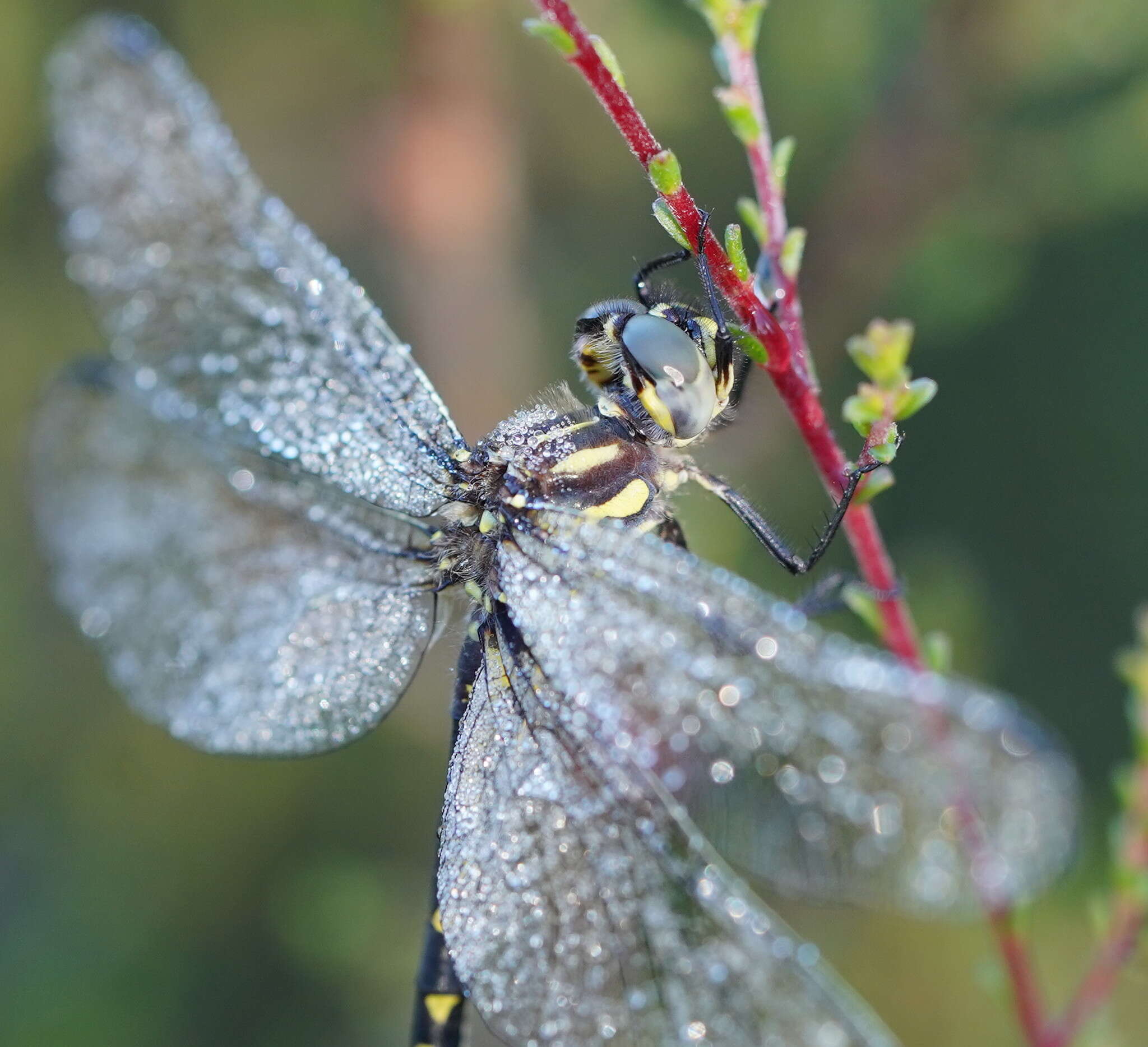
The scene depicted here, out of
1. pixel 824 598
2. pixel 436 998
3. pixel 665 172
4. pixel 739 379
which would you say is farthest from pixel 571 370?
pixel 665 172

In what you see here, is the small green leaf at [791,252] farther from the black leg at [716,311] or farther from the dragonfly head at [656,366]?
the dragonfly head at [656,366]

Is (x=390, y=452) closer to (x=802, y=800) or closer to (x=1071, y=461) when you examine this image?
(x=802, y=800)

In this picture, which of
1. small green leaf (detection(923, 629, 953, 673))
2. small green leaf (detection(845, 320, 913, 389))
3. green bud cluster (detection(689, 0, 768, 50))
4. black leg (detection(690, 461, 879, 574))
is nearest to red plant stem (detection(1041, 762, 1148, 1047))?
small green leaf (detection(923, 629, 953, 673))

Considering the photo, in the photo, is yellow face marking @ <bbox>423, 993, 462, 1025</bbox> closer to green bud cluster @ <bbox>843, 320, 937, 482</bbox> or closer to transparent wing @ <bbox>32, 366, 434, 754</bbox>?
transparent wing @ <bbox>32, 366, 434, 754</bbox>

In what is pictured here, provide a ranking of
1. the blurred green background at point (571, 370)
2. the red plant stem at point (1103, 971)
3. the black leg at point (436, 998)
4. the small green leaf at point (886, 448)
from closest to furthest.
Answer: the small green leaf at point (886, 448), the red plant stem at point (1103, 971), the black leg at point (436, 998), the blurred green background at point (571, 370)

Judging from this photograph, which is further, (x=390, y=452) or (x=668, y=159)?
(x=390, y=452)

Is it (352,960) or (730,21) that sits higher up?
(730,21)

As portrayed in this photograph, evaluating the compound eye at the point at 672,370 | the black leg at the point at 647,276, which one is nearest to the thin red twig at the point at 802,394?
the compound eye at the point at 672,370

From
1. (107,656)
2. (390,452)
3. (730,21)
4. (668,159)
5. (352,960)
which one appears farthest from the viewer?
(352,960)

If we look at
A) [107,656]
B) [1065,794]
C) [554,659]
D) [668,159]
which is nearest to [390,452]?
[554,659]
